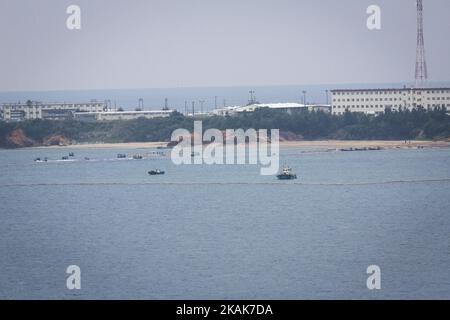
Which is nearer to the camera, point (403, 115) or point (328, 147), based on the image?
point (328, 147)

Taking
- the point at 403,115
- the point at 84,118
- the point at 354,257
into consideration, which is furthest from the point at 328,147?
the point at 354,257

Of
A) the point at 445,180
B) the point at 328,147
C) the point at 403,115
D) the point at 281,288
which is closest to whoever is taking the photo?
the point at 281,288

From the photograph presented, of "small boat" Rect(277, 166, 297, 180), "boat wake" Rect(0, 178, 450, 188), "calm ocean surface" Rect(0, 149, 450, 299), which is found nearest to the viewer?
"calm ocean surface" Rect(0, 149, 450, 299)

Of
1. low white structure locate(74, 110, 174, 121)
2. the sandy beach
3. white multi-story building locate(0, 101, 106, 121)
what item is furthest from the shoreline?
white multi-story building locate(0, 101, 106, 121)

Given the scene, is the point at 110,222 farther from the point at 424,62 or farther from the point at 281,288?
the point at 424,62

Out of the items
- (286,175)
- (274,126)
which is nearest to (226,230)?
(286,175)

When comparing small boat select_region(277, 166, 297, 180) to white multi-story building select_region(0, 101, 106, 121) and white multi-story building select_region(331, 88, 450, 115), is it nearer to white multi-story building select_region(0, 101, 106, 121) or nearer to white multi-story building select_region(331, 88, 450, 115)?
white multi-story building select_region(331, 88, 450, 115)
